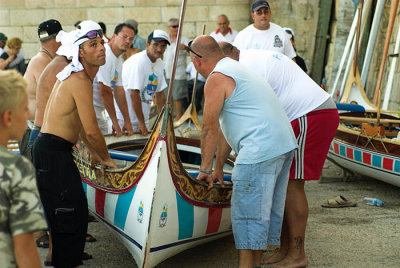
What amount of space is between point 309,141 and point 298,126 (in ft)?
0.44

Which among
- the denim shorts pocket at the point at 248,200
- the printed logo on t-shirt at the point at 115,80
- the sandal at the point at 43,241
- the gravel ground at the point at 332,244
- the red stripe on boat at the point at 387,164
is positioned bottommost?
the sandal at the point at 43,241

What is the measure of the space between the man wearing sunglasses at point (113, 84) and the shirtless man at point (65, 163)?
1944 millimetres

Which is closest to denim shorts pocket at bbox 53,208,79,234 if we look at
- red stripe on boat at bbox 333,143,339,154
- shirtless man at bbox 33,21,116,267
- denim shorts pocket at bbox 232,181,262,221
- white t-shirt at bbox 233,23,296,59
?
shirtless man at bbox 33,21,116,267

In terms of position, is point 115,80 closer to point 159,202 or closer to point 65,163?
point 65,163

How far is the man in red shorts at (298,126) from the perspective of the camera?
4.04 m

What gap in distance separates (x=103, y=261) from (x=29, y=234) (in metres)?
2.27

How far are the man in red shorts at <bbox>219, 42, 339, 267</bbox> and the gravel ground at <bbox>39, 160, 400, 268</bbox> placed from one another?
12.8 inches

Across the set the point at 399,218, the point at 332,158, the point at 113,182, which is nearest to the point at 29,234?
the point at 113,182

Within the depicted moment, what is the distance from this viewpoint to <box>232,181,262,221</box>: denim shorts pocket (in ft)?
11.8

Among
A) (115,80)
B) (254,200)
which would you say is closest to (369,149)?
(115,80)

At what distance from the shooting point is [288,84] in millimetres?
4125

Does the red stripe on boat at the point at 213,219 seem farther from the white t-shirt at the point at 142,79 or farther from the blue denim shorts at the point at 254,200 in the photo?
the white t-shirt at the point at 142,79

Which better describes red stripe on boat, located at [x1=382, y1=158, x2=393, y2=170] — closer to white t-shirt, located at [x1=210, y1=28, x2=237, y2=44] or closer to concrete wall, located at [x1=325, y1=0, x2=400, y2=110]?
concrete wall, located at [x1=325, y1=0, x2=400, y2=110]

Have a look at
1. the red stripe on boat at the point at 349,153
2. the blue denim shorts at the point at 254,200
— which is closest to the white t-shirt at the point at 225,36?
the red stripe on boat at the point at 349,153
